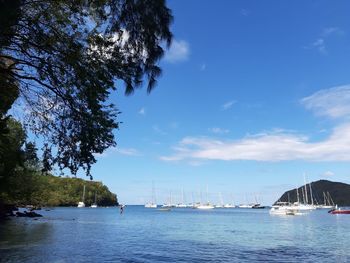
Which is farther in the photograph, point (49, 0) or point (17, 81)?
point (17, 81)

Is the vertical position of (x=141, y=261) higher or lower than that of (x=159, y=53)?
lower

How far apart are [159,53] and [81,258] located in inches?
999

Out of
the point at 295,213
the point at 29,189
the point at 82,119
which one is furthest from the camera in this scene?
the point at 295,213

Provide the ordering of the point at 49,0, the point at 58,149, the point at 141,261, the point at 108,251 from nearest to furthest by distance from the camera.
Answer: the point at 49,0, the point at 58,149, the point at 141,261, the point at 108,251

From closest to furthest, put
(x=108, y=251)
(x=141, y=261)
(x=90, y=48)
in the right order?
(x=90, y=48) < (x=141, y=261) < (x=108, y=251)

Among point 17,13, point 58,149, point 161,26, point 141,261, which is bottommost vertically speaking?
point 141,261

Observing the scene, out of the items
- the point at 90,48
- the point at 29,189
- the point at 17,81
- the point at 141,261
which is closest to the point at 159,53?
the point at 90,48

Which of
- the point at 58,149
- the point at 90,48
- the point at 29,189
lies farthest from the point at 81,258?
the point at 29,189

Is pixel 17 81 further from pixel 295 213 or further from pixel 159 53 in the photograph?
pixel 295 213

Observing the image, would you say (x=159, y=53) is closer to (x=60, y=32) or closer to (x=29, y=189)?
(x=60, y=32)

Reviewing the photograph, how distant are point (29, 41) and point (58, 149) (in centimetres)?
482

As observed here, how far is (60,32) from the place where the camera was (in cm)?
1472

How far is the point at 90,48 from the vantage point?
14859mm

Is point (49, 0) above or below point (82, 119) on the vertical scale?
above
